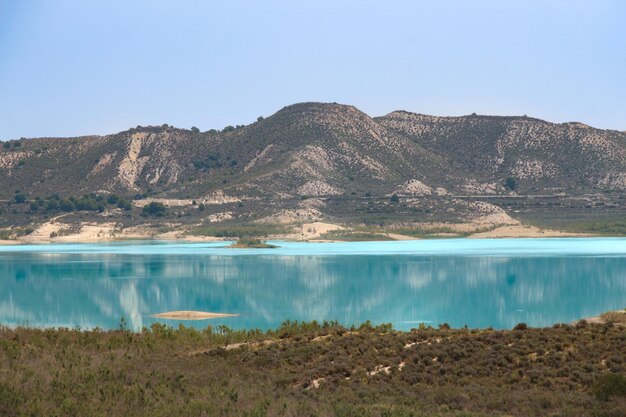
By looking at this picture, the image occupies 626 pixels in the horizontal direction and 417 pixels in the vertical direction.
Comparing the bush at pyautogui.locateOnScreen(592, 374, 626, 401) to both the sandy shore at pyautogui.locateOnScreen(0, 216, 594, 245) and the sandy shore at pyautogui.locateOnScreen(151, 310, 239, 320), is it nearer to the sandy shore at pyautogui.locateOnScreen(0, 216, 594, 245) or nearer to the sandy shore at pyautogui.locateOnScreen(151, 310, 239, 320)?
the sandy shore at pyautogui.locateOnScreen(151, 310, 239, 320)

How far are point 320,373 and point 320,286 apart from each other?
4263cm

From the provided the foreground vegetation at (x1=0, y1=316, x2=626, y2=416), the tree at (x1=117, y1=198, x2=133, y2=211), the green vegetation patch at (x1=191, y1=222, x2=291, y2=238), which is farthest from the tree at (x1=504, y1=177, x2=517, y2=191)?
the foreground vegetation at (x1=0, y1=316, x2=626, y2=416)

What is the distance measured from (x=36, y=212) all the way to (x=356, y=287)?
112406 mm

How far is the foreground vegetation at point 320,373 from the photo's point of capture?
19.7 meters

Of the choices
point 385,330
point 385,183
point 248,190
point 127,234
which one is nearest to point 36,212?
point 127,234

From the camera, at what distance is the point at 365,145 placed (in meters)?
187

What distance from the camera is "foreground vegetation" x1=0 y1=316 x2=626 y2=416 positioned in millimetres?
19688

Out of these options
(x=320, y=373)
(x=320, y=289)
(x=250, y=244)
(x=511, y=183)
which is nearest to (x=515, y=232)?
(x=511, y=183)

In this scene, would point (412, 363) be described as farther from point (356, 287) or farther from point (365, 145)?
point (365, 145)

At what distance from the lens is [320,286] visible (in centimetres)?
6806

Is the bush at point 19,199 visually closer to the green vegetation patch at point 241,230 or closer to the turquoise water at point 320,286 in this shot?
the green vegetation patch at point 241,230

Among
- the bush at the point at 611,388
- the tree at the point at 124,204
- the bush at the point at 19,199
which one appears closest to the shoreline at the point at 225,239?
the tree at the point at 124,204

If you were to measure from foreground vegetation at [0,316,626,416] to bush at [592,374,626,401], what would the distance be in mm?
31

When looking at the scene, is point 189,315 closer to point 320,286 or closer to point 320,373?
point 320,286
